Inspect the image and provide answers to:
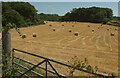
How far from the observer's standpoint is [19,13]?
128 ft

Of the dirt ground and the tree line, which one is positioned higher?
the tree line

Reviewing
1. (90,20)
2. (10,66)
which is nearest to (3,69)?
(10,66)

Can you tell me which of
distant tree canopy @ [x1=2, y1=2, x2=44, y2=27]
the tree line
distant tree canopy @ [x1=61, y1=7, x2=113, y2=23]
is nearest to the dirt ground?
the tree line

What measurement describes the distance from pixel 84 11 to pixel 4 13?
1606 inches

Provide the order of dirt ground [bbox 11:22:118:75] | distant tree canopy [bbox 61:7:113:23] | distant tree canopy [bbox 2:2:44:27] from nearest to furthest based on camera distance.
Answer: dirt ground [bbox 11:22:118:75] → distant tree canopy [bbox 2:2:44:27] → distant tree canopy [bbox 61:7:113:23]

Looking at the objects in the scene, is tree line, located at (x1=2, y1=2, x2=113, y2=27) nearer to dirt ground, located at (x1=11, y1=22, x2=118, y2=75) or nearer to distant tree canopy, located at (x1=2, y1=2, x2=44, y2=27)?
distant tree canopy, located at (x1=2, y1=2, x2=44, y2=27)

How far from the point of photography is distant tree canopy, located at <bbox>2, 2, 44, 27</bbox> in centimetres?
3166

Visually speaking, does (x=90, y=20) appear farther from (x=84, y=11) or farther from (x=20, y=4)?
→ (x=20, y=4)

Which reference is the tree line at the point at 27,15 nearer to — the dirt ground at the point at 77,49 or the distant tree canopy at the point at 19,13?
the distant tree canopy at the point at 19,13

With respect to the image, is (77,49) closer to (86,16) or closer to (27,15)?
(27,15)

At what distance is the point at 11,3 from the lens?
1602 inches

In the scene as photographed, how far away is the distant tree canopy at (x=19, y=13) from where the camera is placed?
31.7 metres

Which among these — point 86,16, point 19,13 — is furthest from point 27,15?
point 86,16

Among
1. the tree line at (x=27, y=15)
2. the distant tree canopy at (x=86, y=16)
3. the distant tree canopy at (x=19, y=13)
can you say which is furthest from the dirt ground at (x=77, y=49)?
the distant tree canopy at (x=86, y=16)
